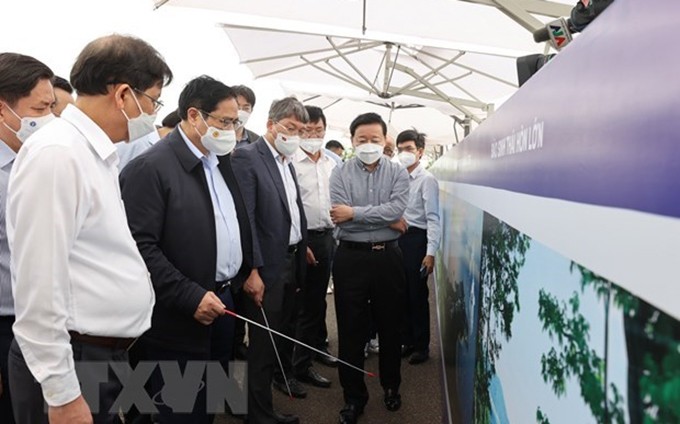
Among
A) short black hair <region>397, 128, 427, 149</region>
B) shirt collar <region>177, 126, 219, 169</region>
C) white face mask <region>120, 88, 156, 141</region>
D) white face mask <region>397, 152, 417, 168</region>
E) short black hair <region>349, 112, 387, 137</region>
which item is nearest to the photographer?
white face mask <region>120, 88, 156, 141</region>

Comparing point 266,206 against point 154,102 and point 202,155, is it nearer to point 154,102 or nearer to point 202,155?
point 202,155

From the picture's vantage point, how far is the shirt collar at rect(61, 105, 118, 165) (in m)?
1.29

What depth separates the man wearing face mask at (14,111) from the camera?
1609mm

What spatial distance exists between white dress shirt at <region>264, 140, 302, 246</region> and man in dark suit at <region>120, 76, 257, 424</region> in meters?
0.54

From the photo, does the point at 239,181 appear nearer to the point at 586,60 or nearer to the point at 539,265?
the point at 539,265

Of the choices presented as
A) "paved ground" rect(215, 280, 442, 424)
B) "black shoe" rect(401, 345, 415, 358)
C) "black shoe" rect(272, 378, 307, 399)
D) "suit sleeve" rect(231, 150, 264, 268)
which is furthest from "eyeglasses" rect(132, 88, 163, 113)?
"black shoe" rect(401, 345, 415, 358)

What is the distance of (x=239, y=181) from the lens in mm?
2410

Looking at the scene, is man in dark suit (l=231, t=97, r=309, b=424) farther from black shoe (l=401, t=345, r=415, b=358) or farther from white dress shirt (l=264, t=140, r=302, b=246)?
black shoe (l=401, t=345, r=415, b=358)

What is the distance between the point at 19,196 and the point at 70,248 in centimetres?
16

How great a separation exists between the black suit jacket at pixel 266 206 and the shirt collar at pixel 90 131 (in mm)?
1050

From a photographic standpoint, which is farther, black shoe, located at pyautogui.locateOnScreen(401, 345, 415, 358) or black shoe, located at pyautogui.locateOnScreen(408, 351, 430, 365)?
black shoe, located at pyautogui.locateOnScreen(401, 345, 415, 358)

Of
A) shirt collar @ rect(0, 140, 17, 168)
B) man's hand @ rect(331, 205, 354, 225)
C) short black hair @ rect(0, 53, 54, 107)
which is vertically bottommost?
man's hand @ rect(331, 205, 354, 225)

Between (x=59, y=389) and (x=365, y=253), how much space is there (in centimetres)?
171

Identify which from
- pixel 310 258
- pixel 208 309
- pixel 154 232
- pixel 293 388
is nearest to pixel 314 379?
pixel 293 388
